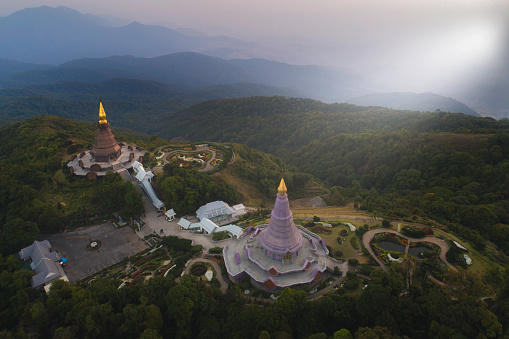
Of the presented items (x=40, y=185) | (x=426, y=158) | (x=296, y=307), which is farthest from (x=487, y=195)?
(x=40, y=185)

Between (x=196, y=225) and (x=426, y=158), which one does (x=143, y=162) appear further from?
(x=426, y=158)

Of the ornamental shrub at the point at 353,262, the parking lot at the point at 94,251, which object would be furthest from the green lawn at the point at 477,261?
the parking lot at the point at 94,251

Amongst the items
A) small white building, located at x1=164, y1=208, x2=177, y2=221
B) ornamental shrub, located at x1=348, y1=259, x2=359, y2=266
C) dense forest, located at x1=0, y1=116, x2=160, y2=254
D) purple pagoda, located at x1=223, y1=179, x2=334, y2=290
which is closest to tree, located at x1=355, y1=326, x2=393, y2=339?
purple pagoda, located at x1=223, y1=179, x2=334, y2=290

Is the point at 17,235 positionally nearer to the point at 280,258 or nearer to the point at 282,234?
the point at 280,258

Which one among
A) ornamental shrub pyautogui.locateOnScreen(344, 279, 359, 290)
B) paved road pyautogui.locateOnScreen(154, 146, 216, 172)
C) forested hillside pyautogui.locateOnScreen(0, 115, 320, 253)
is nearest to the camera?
ornamental shrub pyautogui.locateOnScreen(344, 279, 359, 290)

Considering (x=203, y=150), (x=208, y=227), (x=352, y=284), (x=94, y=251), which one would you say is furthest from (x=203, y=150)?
(x=352, y=284)

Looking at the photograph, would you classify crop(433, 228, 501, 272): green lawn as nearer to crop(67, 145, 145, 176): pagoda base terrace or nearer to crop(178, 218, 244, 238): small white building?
crop(178, 218, 244, 238): small white building
